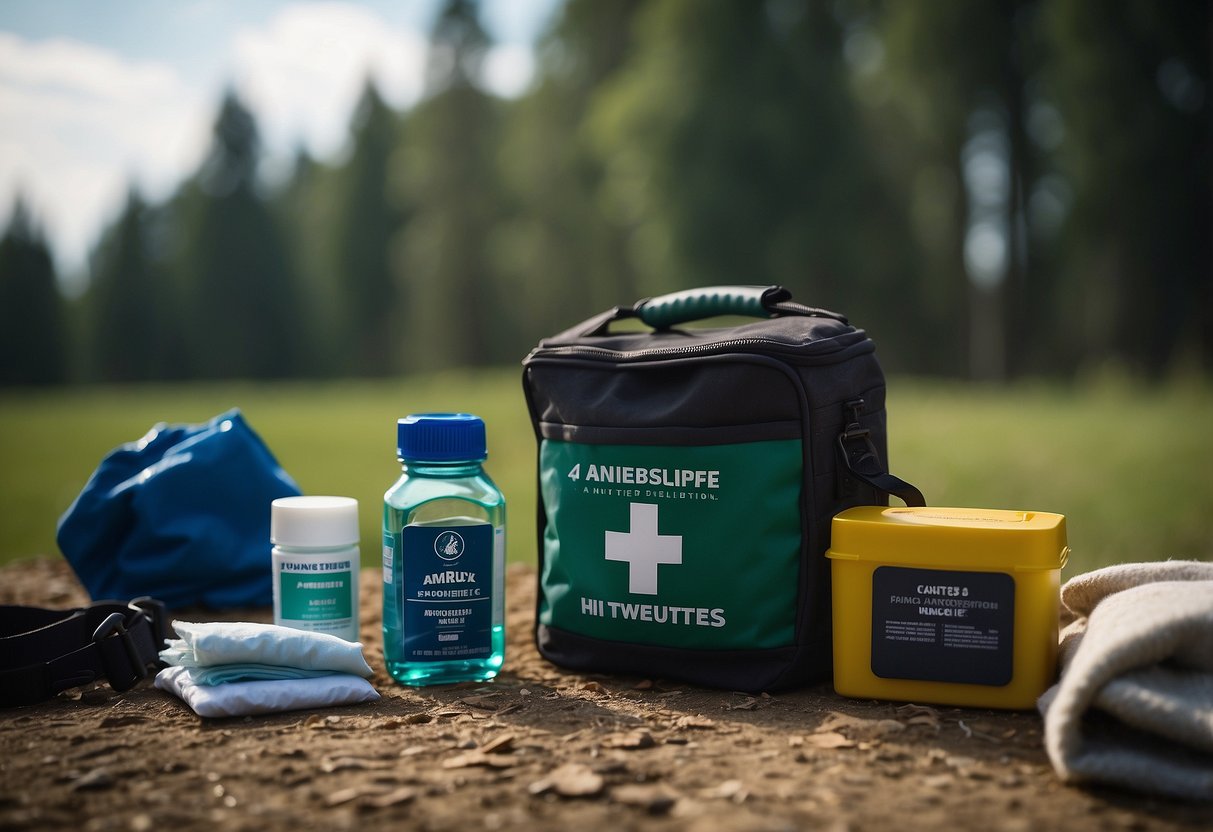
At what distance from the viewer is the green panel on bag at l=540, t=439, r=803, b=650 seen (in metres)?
2.15

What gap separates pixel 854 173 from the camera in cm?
1527

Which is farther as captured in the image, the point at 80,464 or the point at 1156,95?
the point at 1156,95

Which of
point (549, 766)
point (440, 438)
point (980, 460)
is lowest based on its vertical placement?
point (980, 460)

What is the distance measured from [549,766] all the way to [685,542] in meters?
0.62

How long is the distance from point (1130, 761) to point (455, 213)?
851 inches

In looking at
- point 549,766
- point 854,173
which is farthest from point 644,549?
point 854,173

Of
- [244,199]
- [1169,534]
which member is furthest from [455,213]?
[1169,534]

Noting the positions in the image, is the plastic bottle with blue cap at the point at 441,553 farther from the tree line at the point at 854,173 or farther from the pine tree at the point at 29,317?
the pine tree at the point at 29,317

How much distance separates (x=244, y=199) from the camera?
92.0 feet

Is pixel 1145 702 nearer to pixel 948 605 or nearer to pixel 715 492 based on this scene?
pixel 948 605

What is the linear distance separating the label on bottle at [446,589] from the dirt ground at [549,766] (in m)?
0.11

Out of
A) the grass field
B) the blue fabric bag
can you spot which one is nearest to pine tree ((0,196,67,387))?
the grass field

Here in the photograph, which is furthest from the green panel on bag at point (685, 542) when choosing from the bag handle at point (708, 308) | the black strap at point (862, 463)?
the bag handle at point (708, 308)

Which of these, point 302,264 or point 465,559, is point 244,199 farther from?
point 465,559
